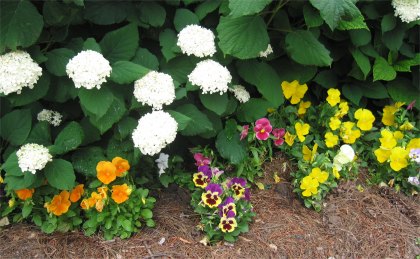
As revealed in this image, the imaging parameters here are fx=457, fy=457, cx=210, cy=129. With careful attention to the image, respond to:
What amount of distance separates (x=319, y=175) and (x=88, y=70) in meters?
1.42

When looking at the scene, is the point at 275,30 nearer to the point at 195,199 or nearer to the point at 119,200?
the point at 195,199

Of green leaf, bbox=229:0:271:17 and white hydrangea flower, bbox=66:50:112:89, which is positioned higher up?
green leaf, bbox=229:0:271:17

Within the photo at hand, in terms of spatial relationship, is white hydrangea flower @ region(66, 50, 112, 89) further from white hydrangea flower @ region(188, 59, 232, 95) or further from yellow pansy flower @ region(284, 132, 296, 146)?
yellow pansy flower @ region(284, 132, 296, 146)

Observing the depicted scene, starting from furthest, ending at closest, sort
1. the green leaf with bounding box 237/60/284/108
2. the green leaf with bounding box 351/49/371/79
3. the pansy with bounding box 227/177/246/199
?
the green leaf with bounding box 351/49/371/79, the green leaf with bounding box 237/60/284/108, the pansy with bounding box 227/177/246/199

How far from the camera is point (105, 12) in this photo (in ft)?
8.58

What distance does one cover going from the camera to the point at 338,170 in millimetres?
2803

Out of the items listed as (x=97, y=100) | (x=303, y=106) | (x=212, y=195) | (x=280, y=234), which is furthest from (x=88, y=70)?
(x=303, y=106)

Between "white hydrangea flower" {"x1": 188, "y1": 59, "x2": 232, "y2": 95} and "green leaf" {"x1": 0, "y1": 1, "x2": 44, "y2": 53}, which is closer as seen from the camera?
"green leaf" {"x1": 0, "y1": 1, "x2": 44, "y2": 53}

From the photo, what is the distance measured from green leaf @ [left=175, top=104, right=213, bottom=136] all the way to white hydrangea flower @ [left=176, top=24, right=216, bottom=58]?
0.30 m

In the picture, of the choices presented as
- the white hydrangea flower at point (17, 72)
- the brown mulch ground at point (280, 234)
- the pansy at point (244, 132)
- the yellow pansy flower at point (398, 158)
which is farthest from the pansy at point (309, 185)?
the white hydrangea flower at point (17, 72)

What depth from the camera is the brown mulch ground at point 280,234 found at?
7.87 ft

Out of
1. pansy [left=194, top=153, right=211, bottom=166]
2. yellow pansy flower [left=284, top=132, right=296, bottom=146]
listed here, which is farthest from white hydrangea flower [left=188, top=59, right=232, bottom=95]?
yellow pansy flower [left=284, top=132, right=296, bottom=146]

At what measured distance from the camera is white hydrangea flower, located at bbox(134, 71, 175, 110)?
2.28 m

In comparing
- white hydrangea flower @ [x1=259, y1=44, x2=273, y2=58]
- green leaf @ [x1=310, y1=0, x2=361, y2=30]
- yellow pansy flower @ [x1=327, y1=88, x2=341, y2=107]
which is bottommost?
yellow pansy flower @ [x1=327, y1=88, x2=341, y2=107]
